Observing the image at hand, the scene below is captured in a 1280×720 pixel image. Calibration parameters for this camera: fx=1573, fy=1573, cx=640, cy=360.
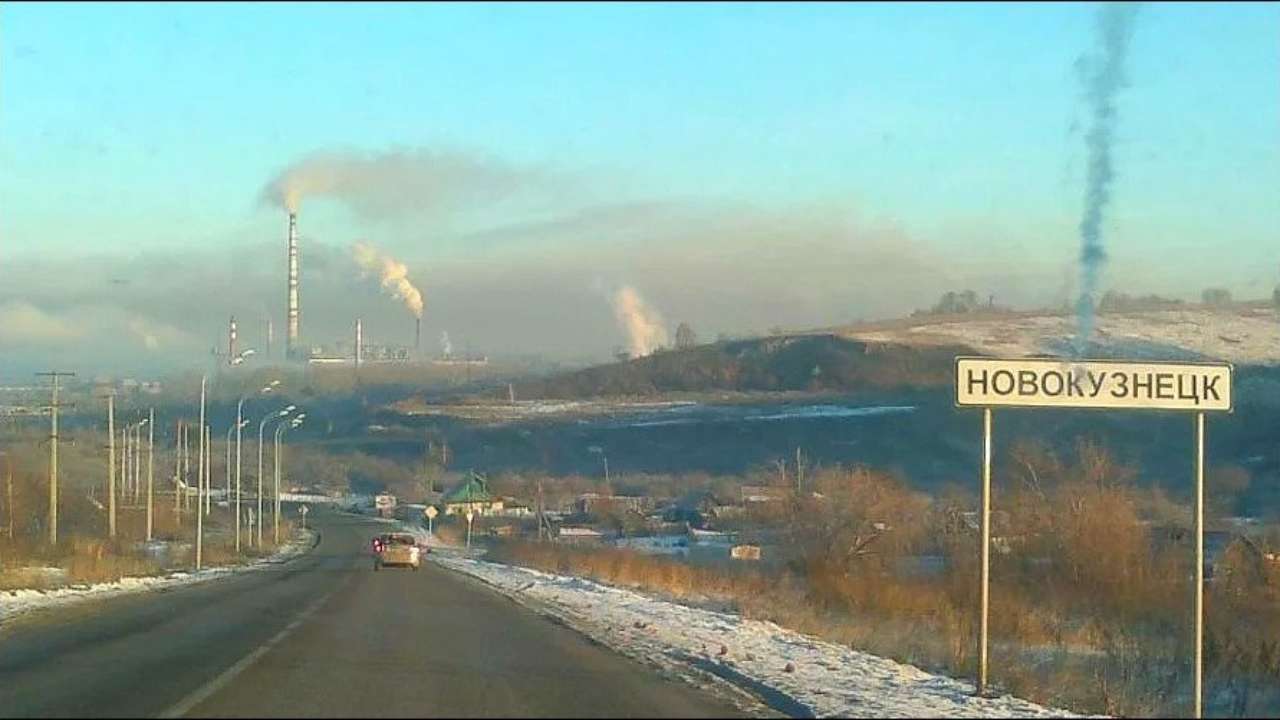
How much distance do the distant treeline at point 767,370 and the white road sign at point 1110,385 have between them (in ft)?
348

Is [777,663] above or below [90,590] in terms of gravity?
above

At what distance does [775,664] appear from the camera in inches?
834

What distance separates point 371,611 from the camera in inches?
1244

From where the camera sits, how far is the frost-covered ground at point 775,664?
16.5 meters

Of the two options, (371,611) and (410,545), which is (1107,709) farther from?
(410,545)

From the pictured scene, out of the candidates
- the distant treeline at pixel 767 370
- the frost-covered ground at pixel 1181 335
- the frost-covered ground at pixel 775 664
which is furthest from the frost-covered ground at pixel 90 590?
the distant treeline at pixel 767 370

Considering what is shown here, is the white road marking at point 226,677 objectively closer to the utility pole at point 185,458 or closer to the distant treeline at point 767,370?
the utility pole at point 185,458

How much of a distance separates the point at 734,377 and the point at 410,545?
102m

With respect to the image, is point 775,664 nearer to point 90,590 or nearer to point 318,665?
point 318,665

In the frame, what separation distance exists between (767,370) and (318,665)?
140043mm

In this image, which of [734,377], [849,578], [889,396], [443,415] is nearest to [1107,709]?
[849,578]

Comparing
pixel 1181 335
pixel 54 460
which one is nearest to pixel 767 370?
pixel 1181 335

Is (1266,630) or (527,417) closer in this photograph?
(1266,630)

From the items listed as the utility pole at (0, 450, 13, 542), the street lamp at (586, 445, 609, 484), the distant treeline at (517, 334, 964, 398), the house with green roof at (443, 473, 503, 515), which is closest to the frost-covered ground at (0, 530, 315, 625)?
the utility pole at (0, 450, 13, 542)
